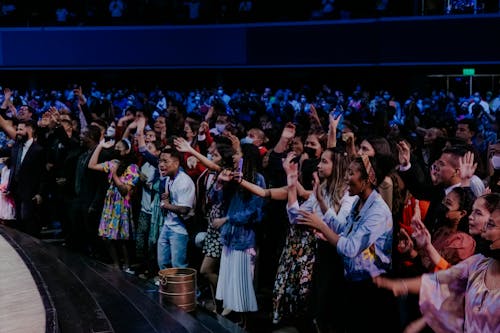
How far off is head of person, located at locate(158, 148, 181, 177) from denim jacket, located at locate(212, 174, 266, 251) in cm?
88

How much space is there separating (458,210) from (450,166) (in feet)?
1.68

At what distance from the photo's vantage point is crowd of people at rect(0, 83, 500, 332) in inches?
137

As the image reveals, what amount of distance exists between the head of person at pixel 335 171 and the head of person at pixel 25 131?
434 centimetres

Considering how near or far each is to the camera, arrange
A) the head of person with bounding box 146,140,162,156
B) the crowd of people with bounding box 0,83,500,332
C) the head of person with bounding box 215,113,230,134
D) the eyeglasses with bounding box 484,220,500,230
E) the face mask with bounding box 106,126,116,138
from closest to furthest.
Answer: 1. the eyeglasses with bounding box 484,220,500,230
2. the crowd of people with bounding box 0,83,500,332
3. the head of person with bounding box 146,140,162,156
4. the head of person with bounding box 215,113,230,134
5. the face mask with bounding box 106,126,116,138

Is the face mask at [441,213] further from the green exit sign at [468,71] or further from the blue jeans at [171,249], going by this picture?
the green exit sign at [468,71]

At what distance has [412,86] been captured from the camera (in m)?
19.3

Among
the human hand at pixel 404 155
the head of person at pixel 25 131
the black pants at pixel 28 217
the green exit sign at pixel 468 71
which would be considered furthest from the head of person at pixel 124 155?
the green exit sign at pixel 468 71

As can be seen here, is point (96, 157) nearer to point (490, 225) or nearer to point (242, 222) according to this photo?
point (242, 222)

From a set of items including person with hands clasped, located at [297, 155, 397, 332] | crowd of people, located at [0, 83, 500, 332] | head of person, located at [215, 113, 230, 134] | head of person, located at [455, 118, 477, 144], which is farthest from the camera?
head of person, located at [215, 113, 230, 134]

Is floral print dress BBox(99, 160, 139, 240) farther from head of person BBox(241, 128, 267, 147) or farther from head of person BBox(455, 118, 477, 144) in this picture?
head of person BBox(455, 118, 477, 144)

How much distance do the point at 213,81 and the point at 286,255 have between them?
56.1 feet

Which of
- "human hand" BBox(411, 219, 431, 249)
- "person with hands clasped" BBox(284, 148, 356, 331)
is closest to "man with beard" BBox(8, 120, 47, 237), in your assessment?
"person with hands clasped" BBox(284, 148, 356, 331)

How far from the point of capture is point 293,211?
4336 millimetres

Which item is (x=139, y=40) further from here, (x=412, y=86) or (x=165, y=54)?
(x=412, y=86)
